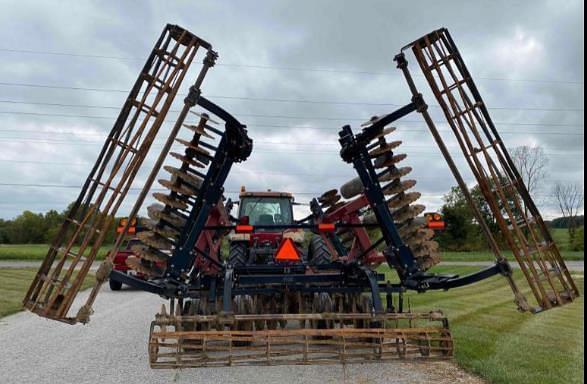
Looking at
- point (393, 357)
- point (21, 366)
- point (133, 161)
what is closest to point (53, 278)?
point (133, 161)

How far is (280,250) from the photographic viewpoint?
22.2 feet

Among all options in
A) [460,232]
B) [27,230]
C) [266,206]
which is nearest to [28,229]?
[27,230]

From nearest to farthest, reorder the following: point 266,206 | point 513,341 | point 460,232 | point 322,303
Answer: point 513,341
point 322,303
point 266,206
point 460,232

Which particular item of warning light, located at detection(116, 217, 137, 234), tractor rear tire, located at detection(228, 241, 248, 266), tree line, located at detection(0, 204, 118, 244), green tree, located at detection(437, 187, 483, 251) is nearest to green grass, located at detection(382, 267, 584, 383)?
tractor rear tire, located at detection(228, 241, 248, 266)

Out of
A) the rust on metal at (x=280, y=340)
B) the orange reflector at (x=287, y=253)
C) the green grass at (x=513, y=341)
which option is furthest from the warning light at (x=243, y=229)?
the green grass at (x=513, y=341)

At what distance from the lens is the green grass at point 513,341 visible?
17.5 ft

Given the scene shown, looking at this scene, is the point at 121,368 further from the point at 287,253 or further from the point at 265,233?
the point at 265,233

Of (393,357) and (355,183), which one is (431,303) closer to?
(355,183)

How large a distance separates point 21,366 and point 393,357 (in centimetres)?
424

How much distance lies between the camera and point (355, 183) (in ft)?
24.7

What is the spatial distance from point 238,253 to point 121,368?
9.80 ft

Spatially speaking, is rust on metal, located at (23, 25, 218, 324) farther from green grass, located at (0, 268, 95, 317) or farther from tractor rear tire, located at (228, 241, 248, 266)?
green grass, located at (0, 268, 95, 317)

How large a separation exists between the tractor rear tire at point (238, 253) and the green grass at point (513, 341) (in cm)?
347

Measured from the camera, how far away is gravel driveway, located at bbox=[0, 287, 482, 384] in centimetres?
533
